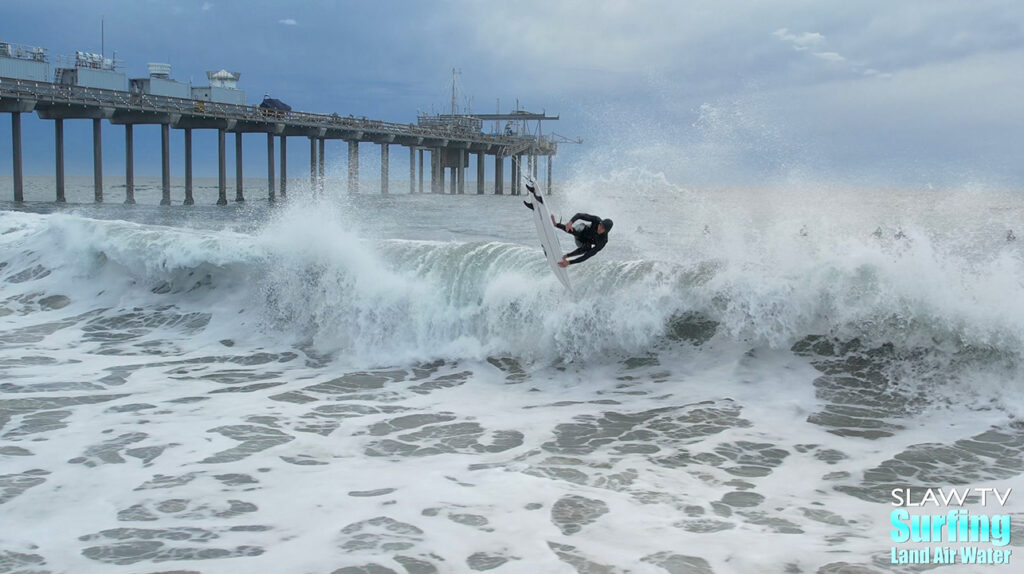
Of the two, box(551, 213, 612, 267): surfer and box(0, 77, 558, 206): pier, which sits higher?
box(0, 77, 558, 206): pier

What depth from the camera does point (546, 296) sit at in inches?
461

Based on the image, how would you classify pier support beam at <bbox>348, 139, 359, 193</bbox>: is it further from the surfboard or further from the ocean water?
the surfboard

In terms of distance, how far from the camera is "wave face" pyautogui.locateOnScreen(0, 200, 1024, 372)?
9938mm

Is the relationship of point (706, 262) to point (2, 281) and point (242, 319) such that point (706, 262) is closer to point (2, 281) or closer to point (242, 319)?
point (242, 319)

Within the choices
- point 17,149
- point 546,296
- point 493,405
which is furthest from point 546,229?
point 17,149

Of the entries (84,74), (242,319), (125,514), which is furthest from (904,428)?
(84,74)

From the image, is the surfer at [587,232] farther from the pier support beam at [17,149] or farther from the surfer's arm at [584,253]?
the pier support beam at [17,149]

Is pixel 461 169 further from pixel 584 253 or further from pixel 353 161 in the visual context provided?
pixel 584 253

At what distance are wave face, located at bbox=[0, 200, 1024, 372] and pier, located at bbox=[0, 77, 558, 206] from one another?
8691 millimetres

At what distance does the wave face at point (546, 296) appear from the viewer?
391 inches

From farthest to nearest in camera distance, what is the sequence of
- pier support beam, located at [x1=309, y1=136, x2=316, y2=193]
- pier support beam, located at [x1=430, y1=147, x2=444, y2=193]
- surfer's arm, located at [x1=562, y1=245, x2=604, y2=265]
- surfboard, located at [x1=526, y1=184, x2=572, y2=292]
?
1. pier support beam, located at [x1=430, y1=147, x2=444, y2=193]
2. pier support beam, located at [x1=309, y1=136, x2=316, y2=193]
3. surfboard, located at [x1=526, y1=184, x2=572, y2=292]
4. surfer's arm, located at [x1=562, y1=245, x2=604, y2=265]

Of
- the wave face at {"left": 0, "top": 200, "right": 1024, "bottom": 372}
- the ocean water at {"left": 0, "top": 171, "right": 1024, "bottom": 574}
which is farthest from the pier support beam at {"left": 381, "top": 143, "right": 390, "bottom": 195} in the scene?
the wave face at {"left": 0, "top": 200, "right": 1024, "bottom": 372}

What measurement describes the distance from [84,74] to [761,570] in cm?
4693

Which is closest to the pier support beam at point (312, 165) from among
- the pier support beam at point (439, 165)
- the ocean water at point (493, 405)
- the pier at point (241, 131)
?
the pier at point (241, 131)
